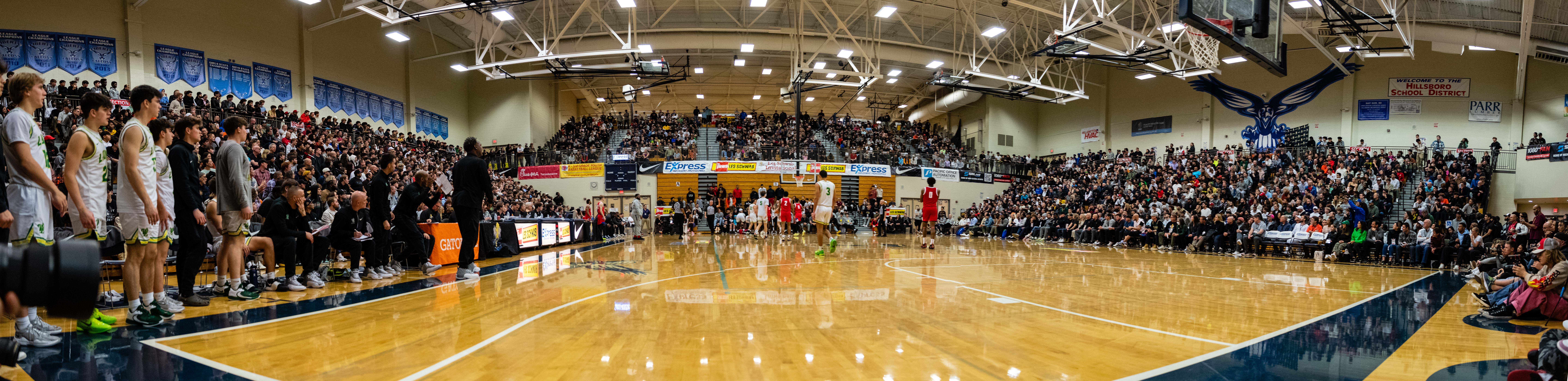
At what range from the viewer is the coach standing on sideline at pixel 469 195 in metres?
6.46

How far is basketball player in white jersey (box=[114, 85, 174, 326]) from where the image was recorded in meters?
3.54

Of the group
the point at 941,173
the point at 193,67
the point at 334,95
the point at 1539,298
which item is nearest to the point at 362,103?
the point at 334,95

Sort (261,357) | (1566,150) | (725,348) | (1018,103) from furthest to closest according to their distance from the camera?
(1018,103)
(1566,150)
(725,348)
(261,357)

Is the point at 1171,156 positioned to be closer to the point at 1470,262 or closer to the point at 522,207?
the point at 1470,262

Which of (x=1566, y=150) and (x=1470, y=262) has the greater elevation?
(x=1566, y=150)

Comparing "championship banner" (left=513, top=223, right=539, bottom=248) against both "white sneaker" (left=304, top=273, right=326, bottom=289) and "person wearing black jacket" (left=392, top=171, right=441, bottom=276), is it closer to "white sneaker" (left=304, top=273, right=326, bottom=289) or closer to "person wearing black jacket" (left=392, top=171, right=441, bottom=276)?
"person wearing black jacket" (left=392, top=171, right=441, bottom=276)

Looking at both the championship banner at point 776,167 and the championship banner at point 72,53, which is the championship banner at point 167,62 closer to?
the championship banner at point 72,53

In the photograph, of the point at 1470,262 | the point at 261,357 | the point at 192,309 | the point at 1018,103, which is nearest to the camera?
the point at 261,357

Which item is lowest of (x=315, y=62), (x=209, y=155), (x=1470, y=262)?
(x=1470, y=262)

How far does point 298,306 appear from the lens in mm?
4434

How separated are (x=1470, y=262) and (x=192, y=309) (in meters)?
15.2

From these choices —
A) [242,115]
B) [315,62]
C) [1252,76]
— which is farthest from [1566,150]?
[315,62]

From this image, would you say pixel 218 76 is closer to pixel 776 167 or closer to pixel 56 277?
pixel 776 167

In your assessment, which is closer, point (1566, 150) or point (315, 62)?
point (1566, 150)
